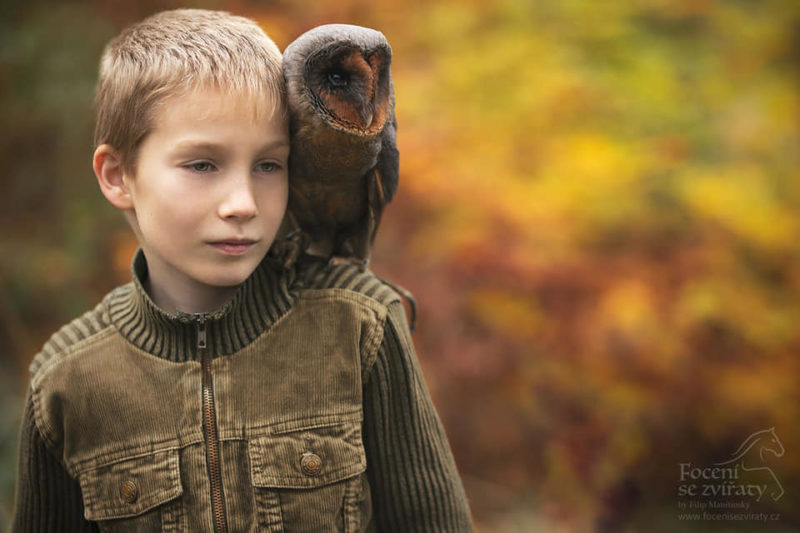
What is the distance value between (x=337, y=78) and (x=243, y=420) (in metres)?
0.61

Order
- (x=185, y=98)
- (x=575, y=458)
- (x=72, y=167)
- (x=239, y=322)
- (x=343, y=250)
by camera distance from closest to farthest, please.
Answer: (x=185, y=98) < (x=239, y=322) < (x=343, y=250) < (x=575, y=458) < (x=72, y=167)

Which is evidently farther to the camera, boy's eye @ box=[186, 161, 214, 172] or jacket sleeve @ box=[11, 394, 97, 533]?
jacket sleeve @ box=[11, 394, 97, 533]

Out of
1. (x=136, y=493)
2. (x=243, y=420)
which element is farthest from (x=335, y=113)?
(x=136, y=493)

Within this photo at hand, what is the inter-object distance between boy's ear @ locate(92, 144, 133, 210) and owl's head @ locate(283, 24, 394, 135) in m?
0.34

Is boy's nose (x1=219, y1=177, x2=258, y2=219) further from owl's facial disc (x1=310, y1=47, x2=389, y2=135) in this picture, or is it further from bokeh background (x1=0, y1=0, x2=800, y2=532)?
bokeh background (x1=0, y1=0, x2=800, y2=532)

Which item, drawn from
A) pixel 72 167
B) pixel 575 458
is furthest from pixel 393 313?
pixel 72 167

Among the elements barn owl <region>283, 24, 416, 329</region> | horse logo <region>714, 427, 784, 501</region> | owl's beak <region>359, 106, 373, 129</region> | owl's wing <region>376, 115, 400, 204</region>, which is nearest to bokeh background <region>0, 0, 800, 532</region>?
horse logo <region>714, 427, 784, 501</region>

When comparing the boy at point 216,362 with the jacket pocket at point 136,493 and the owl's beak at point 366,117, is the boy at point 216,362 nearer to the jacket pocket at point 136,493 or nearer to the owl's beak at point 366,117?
the jacket pocket at point 136,493

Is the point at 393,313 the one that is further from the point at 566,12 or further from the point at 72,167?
the point at 72,167

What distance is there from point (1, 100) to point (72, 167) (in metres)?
0.38

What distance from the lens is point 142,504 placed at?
4.12 feet

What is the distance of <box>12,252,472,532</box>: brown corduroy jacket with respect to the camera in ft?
4.13

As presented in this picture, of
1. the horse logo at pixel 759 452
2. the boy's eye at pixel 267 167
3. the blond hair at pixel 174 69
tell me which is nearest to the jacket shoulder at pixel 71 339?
the blond hair at pixel 174 69

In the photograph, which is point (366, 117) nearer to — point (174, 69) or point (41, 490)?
point (174, 69)
